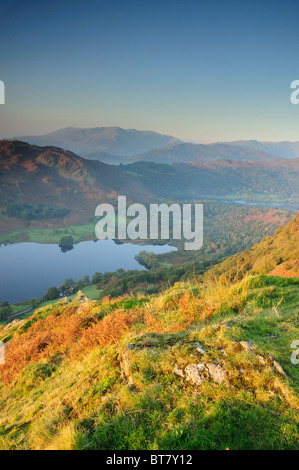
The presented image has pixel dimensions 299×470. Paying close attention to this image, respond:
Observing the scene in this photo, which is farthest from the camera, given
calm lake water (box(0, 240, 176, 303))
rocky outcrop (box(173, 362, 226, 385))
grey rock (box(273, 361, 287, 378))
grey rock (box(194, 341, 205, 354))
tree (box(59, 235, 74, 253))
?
tree (box(59, 235, 74, 253))

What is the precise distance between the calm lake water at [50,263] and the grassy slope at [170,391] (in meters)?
105

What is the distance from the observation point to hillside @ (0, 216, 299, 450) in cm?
265

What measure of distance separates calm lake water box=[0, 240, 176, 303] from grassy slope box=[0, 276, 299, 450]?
10472 centimetres

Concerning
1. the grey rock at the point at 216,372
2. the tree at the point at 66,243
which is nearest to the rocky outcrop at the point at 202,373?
the grey rock at the point at 216,372

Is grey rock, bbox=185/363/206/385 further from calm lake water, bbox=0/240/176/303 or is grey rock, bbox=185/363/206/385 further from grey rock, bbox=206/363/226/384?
calm lake water, bbox=0/240/176/303

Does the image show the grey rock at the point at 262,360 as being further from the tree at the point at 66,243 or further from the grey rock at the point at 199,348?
the tree at the point at 66,243

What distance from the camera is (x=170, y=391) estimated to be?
3.23 meters

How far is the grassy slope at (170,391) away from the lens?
2.64 meters

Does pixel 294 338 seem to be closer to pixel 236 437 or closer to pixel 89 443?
pixel 236 437

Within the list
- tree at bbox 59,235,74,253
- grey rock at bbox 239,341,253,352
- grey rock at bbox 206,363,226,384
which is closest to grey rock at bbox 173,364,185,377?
grey rock at bbox 206,363,226,384

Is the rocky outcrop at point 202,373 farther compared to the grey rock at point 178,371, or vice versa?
the grey rock at point 178,371

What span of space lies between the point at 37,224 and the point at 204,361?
676 feet
